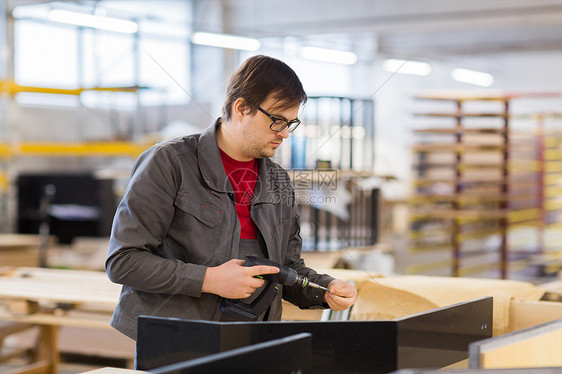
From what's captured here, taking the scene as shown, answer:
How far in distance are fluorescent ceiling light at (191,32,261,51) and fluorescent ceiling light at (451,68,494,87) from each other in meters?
7.82

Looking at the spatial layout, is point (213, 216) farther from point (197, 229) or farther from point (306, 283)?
point (306, 283)

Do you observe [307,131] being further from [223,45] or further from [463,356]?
[463,356]

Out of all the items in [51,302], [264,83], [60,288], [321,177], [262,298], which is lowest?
[51,302]

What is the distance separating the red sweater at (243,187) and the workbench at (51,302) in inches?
42.3

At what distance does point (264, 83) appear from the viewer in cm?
Answer: 142

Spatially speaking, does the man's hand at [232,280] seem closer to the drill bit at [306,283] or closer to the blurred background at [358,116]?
the drill bit at [306,283]

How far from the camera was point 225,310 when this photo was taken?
1422 millimetres

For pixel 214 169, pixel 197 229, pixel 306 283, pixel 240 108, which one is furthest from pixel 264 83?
pixel 306 283

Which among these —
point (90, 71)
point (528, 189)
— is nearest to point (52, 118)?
point (90, 71)

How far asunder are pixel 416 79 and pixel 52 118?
562cm

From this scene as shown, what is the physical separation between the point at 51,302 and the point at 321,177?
163cm

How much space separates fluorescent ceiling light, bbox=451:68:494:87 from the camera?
32.7 feet

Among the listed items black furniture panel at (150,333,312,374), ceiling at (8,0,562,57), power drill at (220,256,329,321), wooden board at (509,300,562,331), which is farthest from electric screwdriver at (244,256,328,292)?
ceiling at (8,0,562,57)

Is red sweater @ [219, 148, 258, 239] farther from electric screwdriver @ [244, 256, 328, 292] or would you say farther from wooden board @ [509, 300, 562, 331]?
wooden board @ [509, 300, 562, 331]
